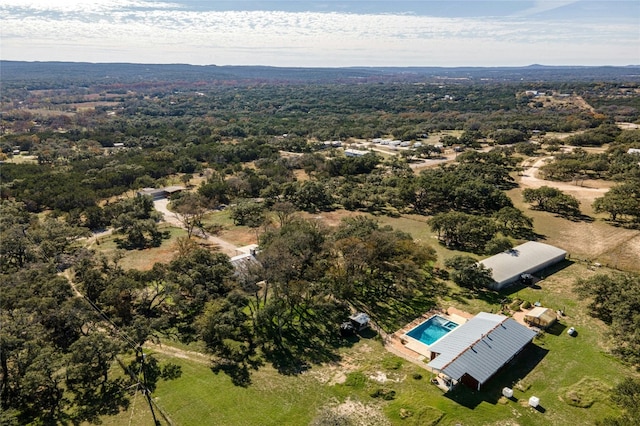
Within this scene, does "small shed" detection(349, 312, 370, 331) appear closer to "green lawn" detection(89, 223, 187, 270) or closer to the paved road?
the paved road

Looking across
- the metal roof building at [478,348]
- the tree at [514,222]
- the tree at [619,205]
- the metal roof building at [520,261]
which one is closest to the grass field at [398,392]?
the metal roof building at [478,348]

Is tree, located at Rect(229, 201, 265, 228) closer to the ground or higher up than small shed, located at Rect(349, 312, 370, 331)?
higher up

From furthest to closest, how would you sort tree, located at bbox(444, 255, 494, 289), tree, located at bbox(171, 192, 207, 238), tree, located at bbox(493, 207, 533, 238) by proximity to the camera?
1. tree, located at bbox(171, 192, 207, 238)
2. tree, located at bbox(493, 207, 533, 238)
3. tree, located at bbox(444, 255, 494, 289)

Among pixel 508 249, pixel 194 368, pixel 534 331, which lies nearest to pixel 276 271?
pixel 194 368

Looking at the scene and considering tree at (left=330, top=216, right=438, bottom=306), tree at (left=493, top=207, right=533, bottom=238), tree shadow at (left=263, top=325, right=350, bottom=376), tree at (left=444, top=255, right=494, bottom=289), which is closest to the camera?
tree shadow at (left=263, top=325, right=350, bottom=376)

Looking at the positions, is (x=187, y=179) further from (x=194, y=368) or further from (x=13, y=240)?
(x=194, y=368)

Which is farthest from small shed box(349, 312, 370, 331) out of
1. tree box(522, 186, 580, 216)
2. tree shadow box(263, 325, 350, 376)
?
tree box(522, 186, 580, 216)

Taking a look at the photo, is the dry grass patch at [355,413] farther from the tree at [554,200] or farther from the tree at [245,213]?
the tree at [554,200]
